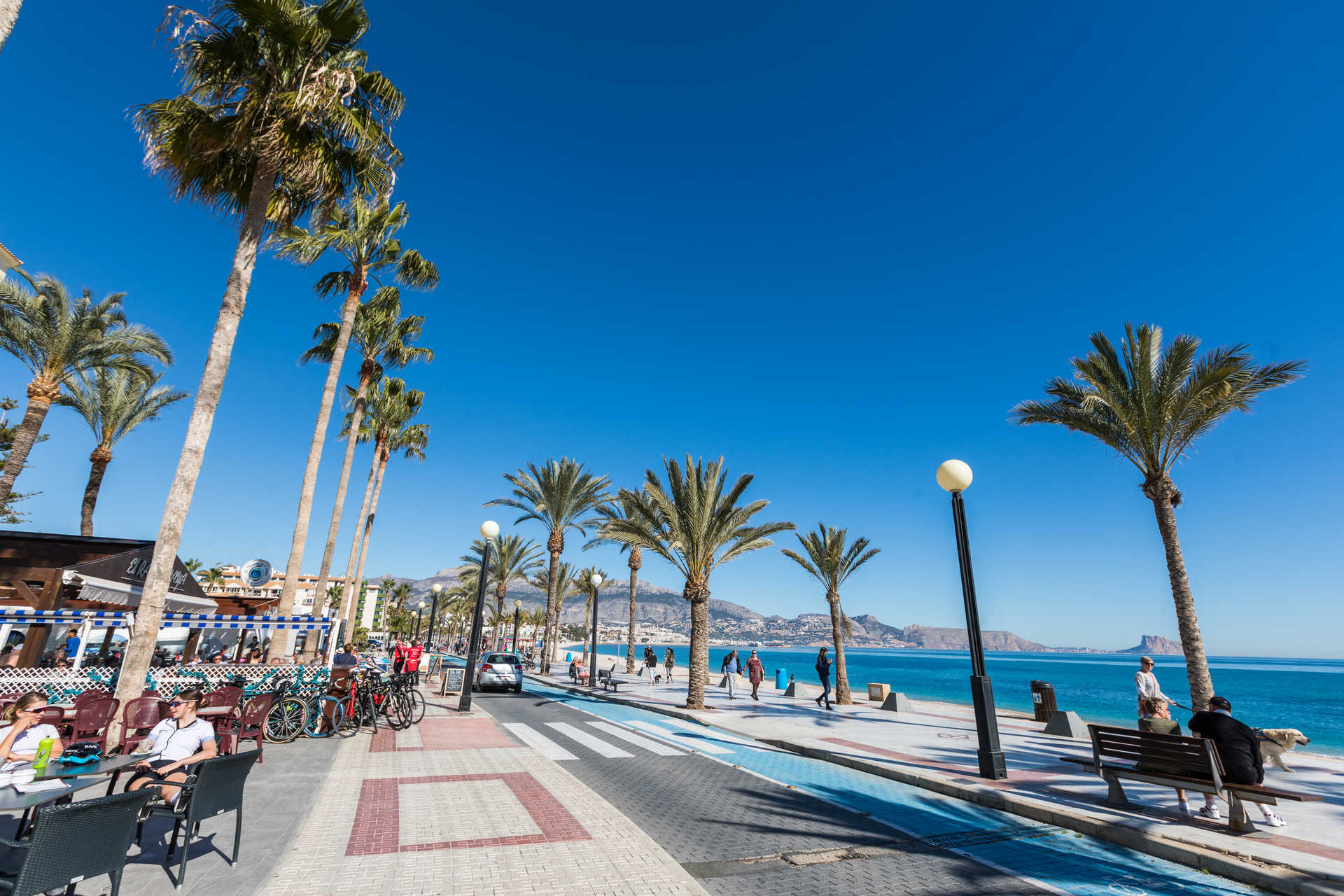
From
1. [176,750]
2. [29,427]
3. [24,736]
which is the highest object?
[29,427]

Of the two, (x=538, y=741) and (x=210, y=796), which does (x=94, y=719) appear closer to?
(x=210, y=796)

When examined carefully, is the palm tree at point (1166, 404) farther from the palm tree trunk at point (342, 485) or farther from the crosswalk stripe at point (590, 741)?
the palm tree trunk at point (342, 485)

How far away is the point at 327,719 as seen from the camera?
1159 cm

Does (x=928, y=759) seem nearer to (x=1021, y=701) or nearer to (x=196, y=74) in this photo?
(x=196, y=74)

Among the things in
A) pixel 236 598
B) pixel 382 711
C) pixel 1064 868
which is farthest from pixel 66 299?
pixel 1064 868

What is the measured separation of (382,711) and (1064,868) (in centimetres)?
1285

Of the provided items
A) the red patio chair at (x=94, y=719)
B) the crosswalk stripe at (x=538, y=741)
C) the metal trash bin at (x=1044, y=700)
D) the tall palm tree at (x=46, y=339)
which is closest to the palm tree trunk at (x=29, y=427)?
the tall palm tree at (x=46, y=339)

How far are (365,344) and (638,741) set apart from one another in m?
18.2

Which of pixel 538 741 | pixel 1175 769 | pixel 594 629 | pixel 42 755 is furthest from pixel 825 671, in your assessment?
pixel 42 755

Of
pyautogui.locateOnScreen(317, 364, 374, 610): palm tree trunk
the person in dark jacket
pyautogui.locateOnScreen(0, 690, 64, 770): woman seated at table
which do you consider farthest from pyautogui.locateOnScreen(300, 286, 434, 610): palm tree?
the person in dark jacket

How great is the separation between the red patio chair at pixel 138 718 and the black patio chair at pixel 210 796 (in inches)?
142

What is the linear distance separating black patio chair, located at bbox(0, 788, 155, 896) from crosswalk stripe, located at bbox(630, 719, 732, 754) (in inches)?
371

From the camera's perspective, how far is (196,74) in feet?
33.0

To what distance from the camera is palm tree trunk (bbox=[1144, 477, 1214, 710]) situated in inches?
455
